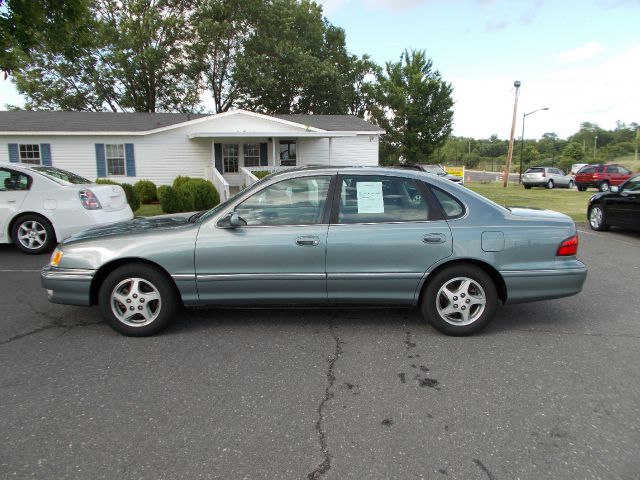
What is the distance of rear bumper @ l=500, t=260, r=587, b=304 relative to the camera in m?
4.07

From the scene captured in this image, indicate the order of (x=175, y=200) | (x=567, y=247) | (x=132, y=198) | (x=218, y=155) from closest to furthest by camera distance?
(x=567, y=247) → (x=175, y=200) → (x=132, y=198) → (x=218, y=155)

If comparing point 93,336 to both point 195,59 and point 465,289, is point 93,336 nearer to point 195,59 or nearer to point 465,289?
point 465,289

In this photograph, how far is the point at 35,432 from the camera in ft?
8.73

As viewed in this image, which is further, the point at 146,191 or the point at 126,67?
the point at 126,67

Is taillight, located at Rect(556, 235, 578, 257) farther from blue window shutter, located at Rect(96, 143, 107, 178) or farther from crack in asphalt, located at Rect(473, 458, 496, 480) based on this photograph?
blue window shutter, located at Rect(96, 143, 107, 178)

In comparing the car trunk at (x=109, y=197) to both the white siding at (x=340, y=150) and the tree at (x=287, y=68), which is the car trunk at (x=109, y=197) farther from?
the tree at (x=287, y=68)

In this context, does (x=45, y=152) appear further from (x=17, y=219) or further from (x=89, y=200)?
(x=89, y=200)

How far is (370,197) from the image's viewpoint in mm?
4160

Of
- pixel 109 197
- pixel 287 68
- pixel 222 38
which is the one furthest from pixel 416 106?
pixel 109 197

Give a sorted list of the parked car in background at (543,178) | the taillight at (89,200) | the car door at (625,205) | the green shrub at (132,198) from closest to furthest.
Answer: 1. the taillight at (89,200)
2. the car door at (625,205)
3. the green shrub at (132,198)
4. the parked car in background at (543,178)

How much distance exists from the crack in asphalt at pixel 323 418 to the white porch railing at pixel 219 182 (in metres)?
11.5

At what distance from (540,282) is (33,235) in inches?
308

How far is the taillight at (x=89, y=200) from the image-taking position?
7.61 m

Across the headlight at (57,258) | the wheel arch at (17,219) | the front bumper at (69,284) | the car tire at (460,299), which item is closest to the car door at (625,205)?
the car tire at (460,299)
